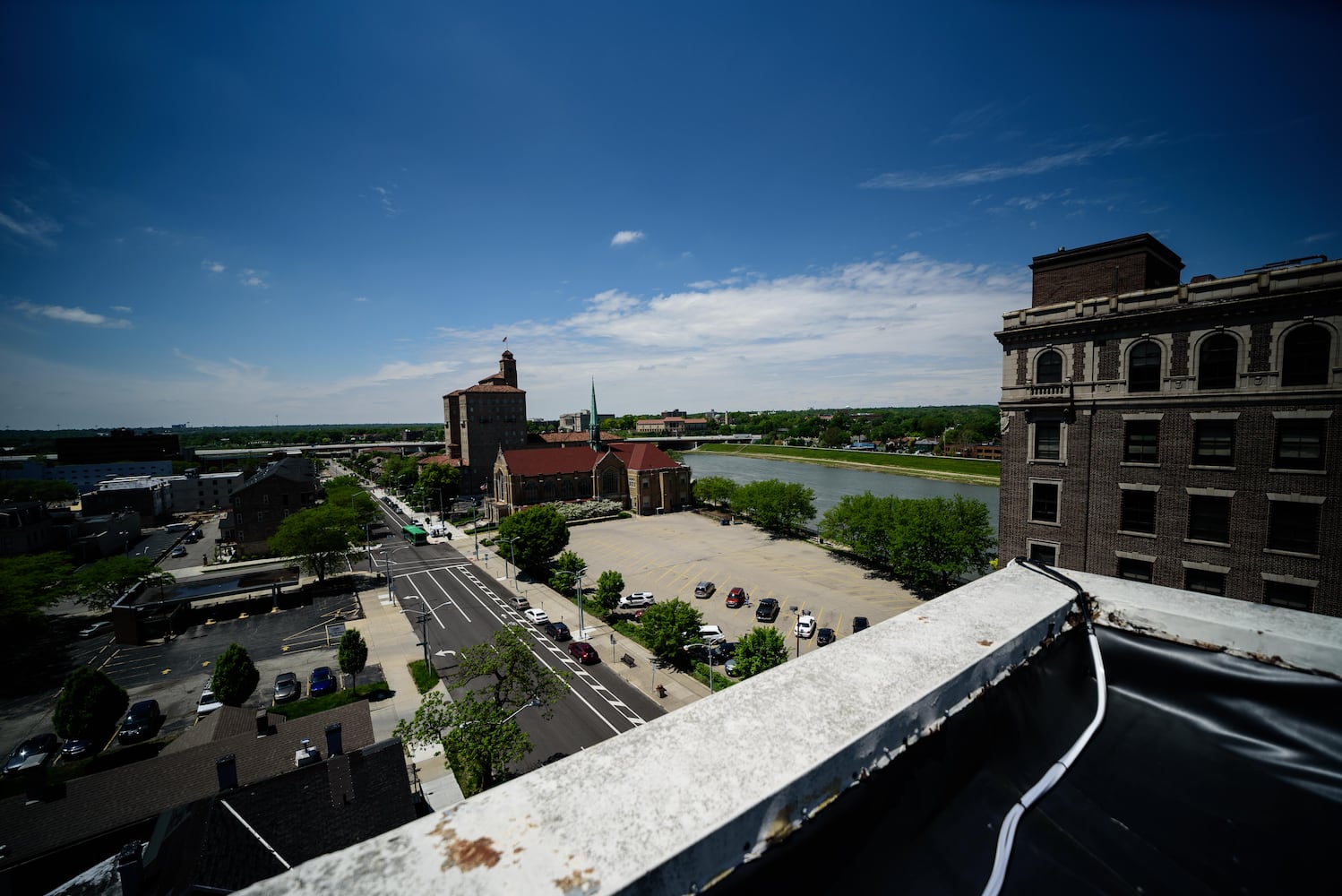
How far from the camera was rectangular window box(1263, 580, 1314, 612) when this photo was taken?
1148 centimetres

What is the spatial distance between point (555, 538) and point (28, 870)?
106 feet

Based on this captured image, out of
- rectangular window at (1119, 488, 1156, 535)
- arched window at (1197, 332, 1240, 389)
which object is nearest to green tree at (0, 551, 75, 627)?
rectangular window at (1119, 488, 1156, 535)

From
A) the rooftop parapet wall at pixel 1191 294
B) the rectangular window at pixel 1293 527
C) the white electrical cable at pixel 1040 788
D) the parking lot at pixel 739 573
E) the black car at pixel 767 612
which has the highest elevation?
the rooftop parapet wall at pixel 1191 294

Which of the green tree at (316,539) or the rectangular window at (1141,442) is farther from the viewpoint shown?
the green tree at (316,539)

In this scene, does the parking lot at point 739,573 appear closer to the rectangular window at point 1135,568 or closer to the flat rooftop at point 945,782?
the rectangular window at point 1135,568

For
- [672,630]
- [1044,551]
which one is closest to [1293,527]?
[1044,551]

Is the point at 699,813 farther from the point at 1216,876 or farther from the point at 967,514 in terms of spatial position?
the point at 967,514

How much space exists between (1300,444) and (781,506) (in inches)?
1750

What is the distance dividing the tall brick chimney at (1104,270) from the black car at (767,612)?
23.2m

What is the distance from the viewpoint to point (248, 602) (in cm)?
4003

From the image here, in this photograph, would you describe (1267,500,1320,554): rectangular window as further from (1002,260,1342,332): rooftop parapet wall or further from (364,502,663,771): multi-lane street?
(364,502,663,771): multi-lane street

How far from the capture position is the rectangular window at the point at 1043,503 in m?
15.0

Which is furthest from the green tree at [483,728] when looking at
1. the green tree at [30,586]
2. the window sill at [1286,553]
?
the green tree at [30,586]

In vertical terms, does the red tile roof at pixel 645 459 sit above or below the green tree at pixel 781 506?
above
